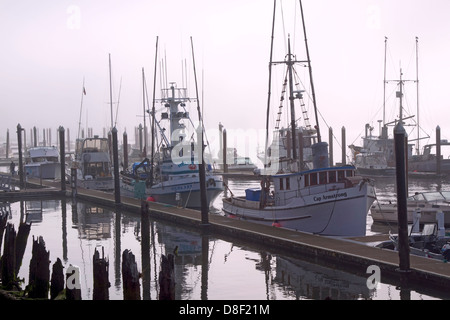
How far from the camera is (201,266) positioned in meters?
25.9

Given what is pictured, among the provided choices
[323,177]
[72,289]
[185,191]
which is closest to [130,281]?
[72,289]

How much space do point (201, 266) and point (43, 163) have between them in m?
49.8

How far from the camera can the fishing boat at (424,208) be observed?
34.5 meters

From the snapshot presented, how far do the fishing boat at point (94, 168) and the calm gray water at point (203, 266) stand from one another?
19175 mm

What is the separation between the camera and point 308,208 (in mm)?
30312

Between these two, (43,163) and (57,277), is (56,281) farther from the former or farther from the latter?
(43,163)

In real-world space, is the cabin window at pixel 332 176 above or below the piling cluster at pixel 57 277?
above

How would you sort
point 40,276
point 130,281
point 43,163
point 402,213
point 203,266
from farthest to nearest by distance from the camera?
point 43,163, point 203,266, point 402,213, point 40,276, point 130,281

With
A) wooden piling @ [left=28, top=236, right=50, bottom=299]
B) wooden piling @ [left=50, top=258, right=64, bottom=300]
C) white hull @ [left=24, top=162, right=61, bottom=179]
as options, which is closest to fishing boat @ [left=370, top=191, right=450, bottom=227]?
wooden piling @ [left=28, top=236, right=50, bottom=299]

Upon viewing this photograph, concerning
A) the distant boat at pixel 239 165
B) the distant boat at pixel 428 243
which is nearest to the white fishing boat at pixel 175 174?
the distant boat at pixel 428 243

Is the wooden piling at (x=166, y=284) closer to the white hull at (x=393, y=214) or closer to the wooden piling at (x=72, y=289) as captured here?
the wooden piling at (x=72, y=289)
